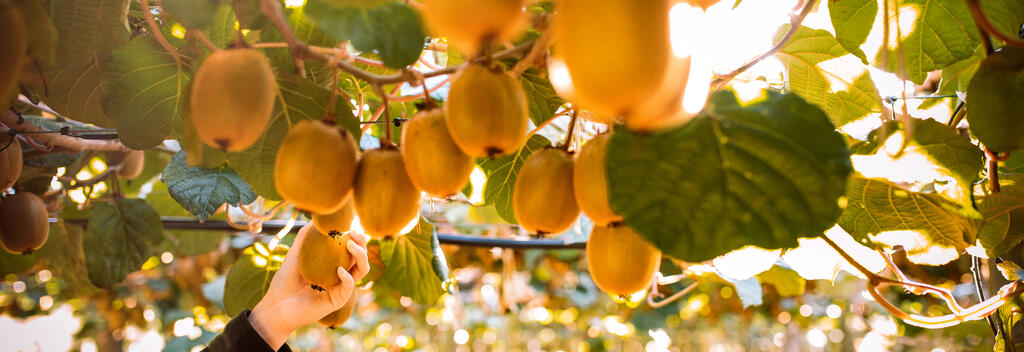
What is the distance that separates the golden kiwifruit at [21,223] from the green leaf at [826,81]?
1094 mm

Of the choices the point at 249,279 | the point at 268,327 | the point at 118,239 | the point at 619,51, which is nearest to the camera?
the point at 619,51

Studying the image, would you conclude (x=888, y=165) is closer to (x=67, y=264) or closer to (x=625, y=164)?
(x=625, y=164)

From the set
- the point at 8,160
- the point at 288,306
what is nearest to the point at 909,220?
the point at 288,306

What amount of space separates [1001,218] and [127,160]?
1.62 m

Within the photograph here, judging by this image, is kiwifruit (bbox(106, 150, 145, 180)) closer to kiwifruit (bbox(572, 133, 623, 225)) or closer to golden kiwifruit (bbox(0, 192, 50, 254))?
golden kiwifruit (bbox(0, 192, 50, 254))

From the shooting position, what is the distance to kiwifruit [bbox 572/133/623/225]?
42cm

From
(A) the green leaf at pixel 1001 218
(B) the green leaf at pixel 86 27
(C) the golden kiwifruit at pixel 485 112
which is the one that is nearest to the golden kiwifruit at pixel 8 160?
(B) the green leaf at pixel 86 27

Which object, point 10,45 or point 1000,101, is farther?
point 1000,101

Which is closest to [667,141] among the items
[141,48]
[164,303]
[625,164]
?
[625,164]

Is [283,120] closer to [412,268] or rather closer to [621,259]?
[621,259]

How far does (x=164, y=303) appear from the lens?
3.86m

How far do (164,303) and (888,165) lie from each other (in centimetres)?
410

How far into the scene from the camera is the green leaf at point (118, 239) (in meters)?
1.14

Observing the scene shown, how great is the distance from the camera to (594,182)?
1.38 ft
